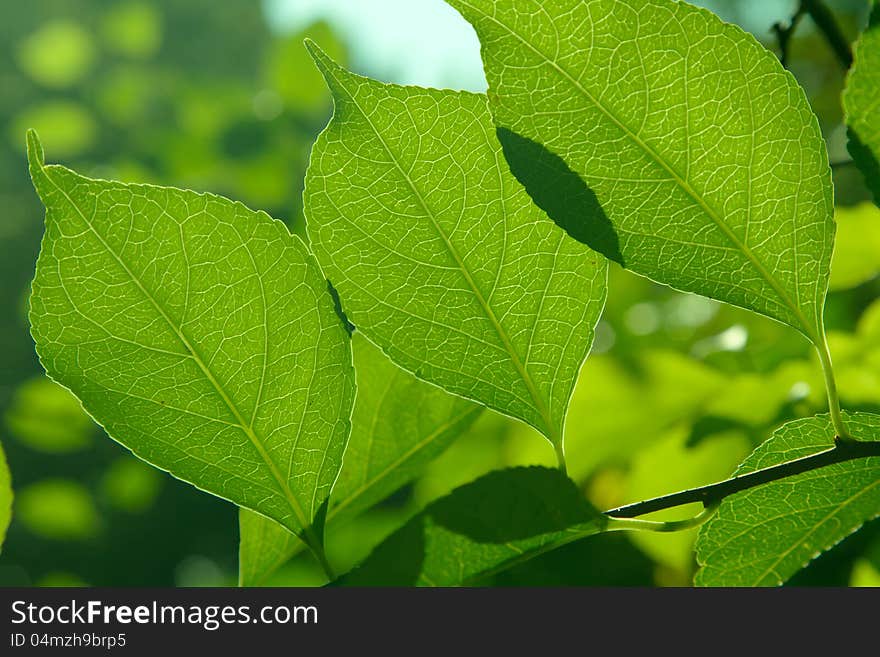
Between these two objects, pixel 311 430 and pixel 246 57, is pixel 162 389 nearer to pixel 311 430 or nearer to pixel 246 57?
pixel 311 430

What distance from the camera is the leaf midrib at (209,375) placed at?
41 cm

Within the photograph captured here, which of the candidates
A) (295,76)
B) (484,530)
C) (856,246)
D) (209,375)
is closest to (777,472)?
(484,530)

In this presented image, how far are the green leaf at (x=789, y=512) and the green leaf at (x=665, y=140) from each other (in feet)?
0.25

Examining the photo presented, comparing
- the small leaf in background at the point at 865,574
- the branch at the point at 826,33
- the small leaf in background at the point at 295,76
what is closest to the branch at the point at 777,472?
the branch at the point at 826,33

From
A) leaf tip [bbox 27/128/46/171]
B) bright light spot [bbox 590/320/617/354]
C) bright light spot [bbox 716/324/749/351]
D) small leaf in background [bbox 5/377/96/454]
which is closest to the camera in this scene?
leaf tip [bbox 27/128/46/171]

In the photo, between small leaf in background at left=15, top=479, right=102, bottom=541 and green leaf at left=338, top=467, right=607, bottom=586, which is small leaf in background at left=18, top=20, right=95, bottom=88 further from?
green leaf at left=338, top=467, right=607, bottom=586

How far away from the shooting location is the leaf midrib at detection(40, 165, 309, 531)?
16.3 inches

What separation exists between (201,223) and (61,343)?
0.09m

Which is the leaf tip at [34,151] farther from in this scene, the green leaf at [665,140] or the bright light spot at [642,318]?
the bright light spot at [642,318]

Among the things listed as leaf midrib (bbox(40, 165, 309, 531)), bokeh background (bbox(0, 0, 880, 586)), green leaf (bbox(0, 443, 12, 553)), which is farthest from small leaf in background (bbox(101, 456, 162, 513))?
leaf midrib (bbox(40, 165, 309, 531))

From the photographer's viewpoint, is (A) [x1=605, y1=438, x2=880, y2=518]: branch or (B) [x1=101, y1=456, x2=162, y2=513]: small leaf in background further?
(B) [x1=101, y1=456, x2=162, y2=513]: small leaf in background

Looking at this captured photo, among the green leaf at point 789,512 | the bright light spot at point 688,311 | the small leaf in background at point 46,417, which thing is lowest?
the green leaf at point 789,512

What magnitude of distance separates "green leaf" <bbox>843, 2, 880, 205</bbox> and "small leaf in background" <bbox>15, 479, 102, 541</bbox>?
1772 millimetres

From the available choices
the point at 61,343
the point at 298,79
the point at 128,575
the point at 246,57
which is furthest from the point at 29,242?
the point at 61,343
